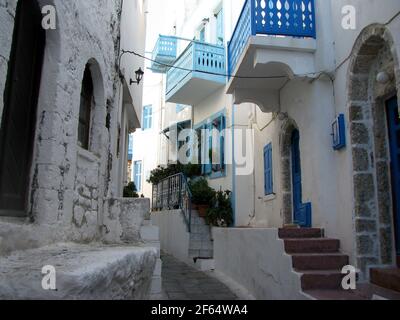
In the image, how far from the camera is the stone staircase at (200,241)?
31.4 ft

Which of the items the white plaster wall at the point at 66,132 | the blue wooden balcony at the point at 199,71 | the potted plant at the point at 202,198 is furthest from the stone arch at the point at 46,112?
the blue wooden balcony at the point at 199,71

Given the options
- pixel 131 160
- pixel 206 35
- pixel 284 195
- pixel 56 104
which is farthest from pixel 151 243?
pixel 131 160

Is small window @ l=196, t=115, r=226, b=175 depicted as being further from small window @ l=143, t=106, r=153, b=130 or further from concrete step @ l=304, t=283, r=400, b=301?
small window @ l=143, t=106, r=153, b=130

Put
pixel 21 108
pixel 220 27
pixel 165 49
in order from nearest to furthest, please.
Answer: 1. pixel 21 108
2. pixel 220 27
3. pixel 165 49

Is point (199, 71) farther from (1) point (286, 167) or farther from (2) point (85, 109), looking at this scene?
(2) point (85, 109)

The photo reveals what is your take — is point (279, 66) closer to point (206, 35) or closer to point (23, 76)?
point (23, 76)

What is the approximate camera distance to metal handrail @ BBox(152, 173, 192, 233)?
32.7 feet

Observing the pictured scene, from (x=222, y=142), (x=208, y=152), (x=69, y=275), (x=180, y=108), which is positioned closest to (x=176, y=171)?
(x=208, y=152)

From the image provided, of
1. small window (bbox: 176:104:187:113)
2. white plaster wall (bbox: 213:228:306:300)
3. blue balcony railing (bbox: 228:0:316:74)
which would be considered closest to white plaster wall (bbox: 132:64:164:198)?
small window (bbox: 176:104:187:113)

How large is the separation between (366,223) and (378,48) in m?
2.25

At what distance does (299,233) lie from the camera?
18.8 feet

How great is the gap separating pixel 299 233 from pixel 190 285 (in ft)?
8.61
